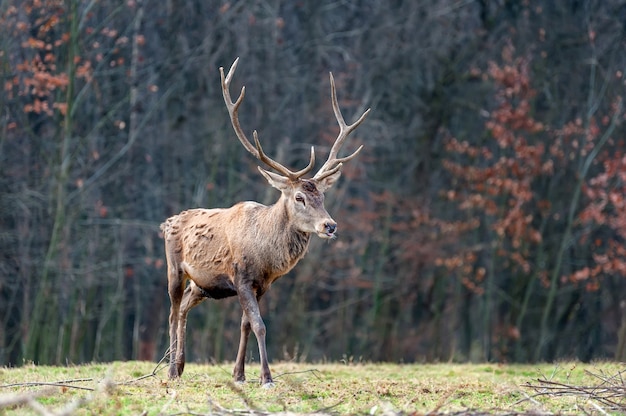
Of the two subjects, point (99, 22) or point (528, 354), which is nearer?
point (99, 22)

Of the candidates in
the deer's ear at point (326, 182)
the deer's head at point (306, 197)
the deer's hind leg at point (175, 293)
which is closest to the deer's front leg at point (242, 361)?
the deer's hind leg at point (175, 293)

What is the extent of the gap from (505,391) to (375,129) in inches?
714

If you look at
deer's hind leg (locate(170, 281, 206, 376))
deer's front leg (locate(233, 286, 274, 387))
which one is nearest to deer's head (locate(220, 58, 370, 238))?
deer's front leg (locate(233, 286, 274, 387))

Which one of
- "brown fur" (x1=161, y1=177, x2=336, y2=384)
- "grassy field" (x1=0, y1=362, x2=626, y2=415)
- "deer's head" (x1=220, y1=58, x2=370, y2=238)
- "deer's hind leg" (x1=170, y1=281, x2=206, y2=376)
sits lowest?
"grassy field" (x1=0, y1=362, x2=626, y2=415)

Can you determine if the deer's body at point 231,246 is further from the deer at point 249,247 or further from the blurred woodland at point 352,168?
the blurred woodland at point 352,168

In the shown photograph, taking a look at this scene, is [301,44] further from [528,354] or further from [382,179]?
[528,354]

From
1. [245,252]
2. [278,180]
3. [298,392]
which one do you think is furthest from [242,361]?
[278,180]

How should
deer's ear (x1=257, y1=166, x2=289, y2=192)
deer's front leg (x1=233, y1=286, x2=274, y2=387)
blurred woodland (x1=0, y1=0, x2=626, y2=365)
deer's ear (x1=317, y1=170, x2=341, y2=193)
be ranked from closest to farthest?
1. deer's front leg (x1=233, y1=286, x2=274, y2=387)
2. deer's ear (x1=257, y1=166, x2=289, y2=192)
3. deer's ear (x1=317, y1=170, x2=341, y2=193)
4. blurred woodland (x1=0, y1=0, x2=626, y2=365)

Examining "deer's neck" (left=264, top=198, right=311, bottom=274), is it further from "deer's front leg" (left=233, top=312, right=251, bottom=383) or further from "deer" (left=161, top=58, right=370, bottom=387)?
"deer's front leg" (left=233, top=312, right=251, bottom=383)

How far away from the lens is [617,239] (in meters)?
29.8

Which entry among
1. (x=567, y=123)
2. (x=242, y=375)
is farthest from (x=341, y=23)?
(x=242, y=375)

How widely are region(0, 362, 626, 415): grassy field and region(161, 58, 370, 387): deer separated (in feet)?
2.13

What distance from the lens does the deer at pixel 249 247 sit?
40.5 ft

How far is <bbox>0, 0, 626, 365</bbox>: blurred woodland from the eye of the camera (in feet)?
78.3
